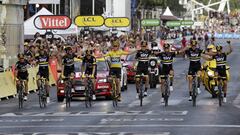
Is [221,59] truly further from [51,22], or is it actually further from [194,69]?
[51,22]

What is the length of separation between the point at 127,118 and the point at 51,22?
20500mm

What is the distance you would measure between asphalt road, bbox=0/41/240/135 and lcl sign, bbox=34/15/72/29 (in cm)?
1257

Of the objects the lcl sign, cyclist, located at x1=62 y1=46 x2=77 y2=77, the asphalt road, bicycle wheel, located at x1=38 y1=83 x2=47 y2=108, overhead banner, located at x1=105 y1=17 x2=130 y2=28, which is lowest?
the asphalt road

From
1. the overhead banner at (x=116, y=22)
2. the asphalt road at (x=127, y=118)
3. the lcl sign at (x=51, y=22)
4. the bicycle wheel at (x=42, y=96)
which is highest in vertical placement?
the overhead banner at (x=116, y=22)

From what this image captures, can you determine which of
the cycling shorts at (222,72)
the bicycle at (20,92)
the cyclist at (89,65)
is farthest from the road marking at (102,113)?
the cycling shorts at (222,72)

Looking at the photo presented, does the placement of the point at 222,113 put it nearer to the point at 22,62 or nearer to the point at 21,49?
the point at 22,62

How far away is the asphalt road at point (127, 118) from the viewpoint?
18.1 meters

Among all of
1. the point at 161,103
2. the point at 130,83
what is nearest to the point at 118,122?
the point at 161,103

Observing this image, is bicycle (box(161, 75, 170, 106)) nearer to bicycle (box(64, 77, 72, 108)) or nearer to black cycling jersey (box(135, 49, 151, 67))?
black cycling jersey (box(135, 49, 151, 67))

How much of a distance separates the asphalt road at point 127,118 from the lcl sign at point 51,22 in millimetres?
12570

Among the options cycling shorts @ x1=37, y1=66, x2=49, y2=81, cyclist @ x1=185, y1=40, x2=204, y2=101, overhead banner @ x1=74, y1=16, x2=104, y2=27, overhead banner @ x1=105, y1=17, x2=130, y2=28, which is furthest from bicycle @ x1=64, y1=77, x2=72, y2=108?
overhead banner @ x1=105, y1=17, x2=130, y2=28

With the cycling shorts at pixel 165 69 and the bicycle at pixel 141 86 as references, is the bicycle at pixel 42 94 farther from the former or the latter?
the cycling shorts at pixel 165 69

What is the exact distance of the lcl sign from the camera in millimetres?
40375

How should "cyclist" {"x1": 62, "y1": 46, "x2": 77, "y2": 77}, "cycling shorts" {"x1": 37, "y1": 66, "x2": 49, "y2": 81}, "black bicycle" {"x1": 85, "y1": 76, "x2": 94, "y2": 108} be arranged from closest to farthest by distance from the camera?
"black bicycle" {"x1": 85, "y1": 76, "x2": 94, "y2": 108} < "cyclist" {"x1": 62, "y1": 46, "x2": 77, "y2": 77} < "cycling shorts" {"x1": 37, "y1": 66, "x2": 49, "y2": 81}
